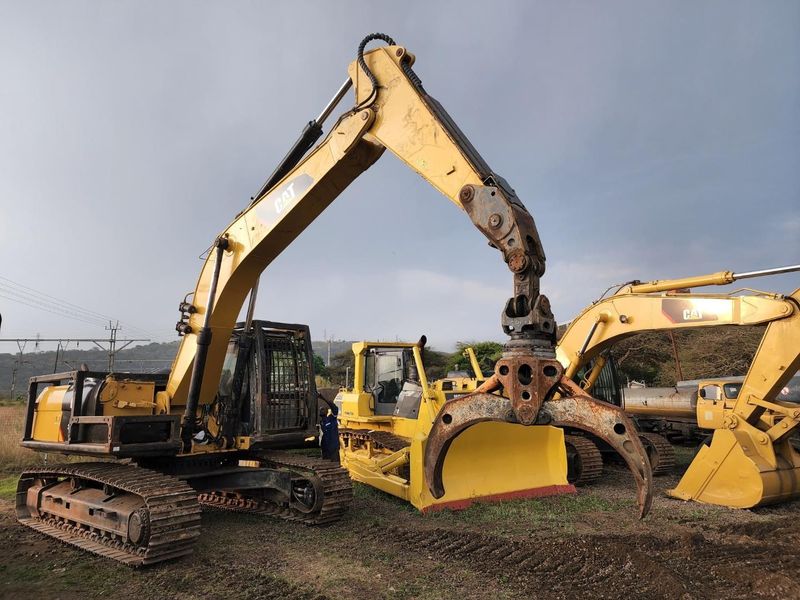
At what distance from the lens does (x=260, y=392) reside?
255 inches

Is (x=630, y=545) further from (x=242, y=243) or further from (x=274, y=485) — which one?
(x=242, y=243)

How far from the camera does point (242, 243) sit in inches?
246

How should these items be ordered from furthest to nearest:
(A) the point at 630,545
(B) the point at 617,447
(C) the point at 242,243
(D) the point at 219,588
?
1. (C) the point at 242,243
2. (A) the point at 630,545
3. (D) the point at 219,588
4. (B) the point at 617,447

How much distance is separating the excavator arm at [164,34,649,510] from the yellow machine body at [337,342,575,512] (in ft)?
8.29

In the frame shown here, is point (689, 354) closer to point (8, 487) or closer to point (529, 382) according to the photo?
point (529, 382)

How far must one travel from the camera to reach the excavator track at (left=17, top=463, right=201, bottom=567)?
4914 mm

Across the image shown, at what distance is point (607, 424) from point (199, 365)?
14.5 ft

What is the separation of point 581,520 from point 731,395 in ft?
17.8

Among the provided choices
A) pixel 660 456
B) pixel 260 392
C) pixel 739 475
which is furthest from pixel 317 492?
pixel 660 456

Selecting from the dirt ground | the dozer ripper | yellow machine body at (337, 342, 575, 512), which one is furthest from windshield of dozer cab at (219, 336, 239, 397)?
the dozer ripper

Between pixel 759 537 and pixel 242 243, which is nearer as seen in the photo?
pixel 759 537

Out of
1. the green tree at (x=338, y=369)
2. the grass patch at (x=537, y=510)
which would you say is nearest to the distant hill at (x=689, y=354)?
the green tree at (x=338, y=369)

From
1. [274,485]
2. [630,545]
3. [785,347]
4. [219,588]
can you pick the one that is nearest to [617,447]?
[630,545]

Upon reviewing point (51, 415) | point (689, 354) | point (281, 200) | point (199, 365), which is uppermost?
point (281, 200)
